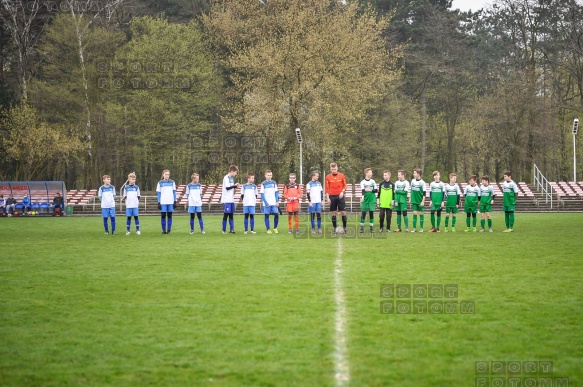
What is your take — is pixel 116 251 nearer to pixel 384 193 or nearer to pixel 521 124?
pixel 384 193

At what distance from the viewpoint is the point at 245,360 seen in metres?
5.59

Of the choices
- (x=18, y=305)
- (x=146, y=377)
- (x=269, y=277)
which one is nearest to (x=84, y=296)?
(x=18, y=305)

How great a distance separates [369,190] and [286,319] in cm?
1367

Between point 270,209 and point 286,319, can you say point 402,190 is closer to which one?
point 270,209

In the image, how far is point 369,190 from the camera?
20.4m

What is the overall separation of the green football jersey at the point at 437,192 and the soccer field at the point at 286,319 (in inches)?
329

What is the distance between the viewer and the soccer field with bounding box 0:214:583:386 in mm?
5328

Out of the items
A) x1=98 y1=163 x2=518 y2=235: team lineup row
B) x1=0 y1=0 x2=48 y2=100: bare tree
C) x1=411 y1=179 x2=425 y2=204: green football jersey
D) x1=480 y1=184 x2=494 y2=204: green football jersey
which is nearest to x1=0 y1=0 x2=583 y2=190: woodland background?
x1=0 y1=0 x2=48 y2=100: bare tree

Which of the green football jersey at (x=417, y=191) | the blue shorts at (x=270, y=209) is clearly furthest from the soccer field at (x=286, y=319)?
the green football jersey at (x=417, y=191)

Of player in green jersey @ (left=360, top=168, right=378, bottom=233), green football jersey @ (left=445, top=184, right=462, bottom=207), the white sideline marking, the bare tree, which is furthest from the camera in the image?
the bare tree

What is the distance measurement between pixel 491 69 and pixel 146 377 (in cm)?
5280

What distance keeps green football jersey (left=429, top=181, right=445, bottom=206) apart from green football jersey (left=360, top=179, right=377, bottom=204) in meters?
2.58

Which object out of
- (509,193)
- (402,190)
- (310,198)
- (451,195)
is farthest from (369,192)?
(509,193)

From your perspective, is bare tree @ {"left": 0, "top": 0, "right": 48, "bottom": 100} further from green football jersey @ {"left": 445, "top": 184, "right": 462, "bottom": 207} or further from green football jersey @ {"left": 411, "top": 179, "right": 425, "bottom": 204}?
green football jersey @ {"left": 445, "top": 184, "right": 462, "bottom": 207}
